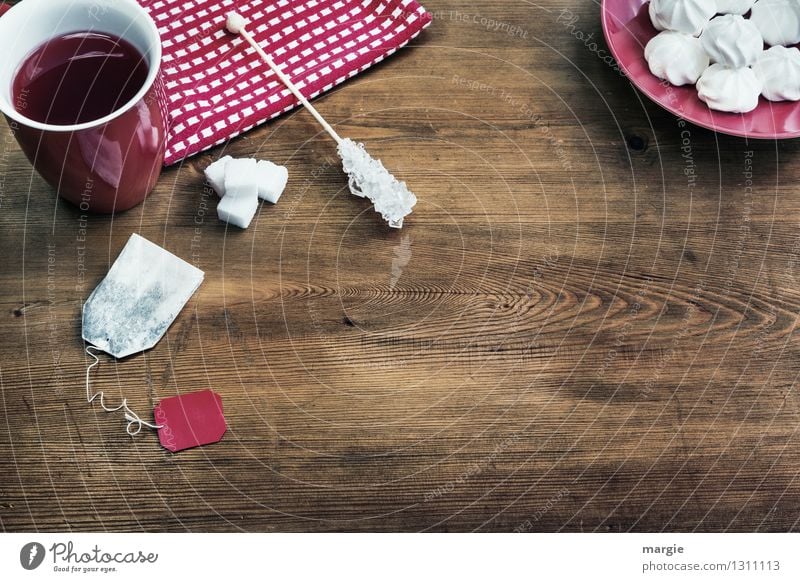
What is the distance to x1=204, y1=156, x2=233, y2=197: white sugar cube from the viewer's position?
47cm

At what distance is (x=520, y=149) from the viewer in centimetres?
50

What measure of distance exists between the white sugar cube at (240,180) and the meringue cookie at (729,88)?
27 centimetres

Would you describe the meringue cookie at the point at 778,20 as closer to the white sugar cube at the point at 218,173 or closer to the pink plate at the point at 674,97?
the pink plate at the point at 674,97

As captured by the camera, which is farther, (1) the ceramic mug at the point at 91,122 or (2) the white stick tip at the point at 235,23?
(2) the white stick tip at the point at 235,23

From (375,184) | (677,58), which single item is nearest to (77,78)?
(375,184)

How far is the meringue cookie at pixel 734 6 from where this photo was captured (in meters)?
0.49

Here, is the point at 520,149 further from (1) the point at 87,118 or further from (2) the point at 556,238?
(1) the point at 87,118

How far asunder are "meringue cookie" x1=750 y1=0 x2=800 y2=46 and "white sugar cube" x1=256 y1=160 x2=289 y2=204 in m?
0.30

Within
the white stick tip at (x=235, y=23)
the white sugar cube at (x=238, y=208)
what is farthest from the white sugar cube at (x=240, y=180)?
the white stick tip at (x=235, y=23)

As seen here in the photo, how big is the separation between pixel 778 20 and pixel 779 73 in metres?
0.04

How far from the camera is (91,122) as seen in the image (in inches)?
16.0

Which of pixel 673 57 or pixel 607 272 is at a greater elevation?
pixel 673 57
